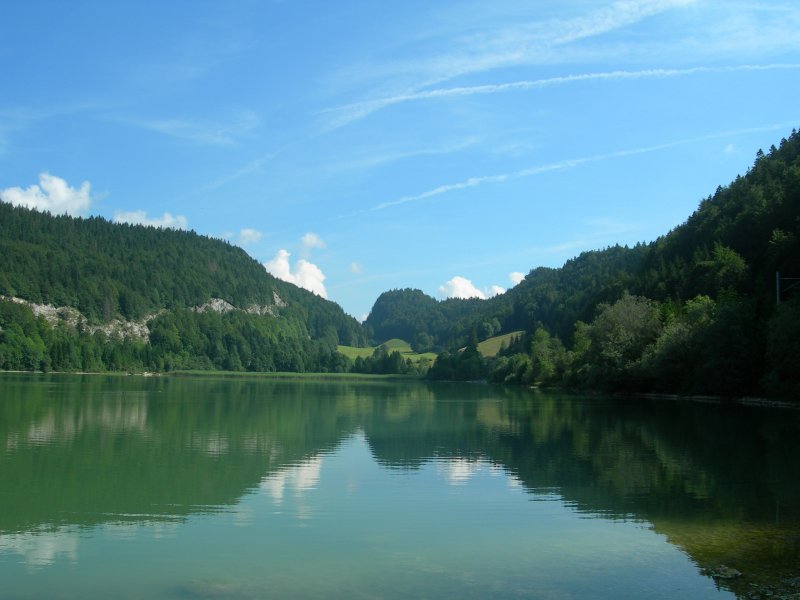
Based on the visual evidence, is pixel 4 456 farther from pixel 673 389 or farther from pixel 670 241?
pixel 670 241

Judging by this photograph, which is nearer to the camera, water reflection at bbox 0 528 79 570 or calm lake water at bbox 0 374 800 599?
calm lake water at bbox 0 374 800 599

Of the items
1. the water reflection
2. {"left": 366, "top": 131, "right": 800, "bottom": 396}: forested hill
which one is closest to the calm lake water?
the water reflection

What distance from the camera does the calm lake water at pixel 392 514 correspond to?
551 inches

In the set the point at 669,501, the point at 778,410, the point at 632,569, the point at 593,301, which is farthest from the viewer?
the point at 593,301

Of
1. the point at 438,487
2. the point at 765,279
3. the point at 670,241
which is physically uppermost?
the point at 670,241

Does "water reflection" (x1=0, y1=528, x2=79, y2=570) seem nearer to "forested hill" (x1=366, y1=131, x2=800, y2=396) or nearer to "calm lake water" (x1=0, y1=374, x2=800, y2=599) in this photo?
"calm lake water" (x1=0, y1=374, x2=800, y2=599)

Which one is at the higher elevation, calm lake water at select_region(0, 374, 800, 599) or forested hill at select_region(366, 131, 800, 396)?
forested hill at select_region(366, 131, 800, 396)

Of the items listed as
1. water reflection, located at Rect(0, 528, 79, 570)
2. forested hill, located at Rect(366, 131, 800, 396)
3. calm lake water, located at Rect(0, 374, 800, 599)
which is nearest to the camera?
calm lake water, located at Rect(0, 374, 800, 599)

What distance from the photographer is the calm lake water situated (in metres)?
14.0

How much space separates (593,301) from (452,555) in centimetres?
15488

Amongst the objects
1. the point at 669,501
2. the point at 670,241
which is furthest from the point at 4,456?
the point at 670,241

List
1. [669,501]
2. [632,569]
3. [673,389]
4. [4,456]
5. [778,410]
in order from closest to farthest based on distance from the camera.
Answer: [632,569], [669,501], [4,456], [778,410], [673,389]

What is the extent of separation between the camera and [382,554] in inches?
631

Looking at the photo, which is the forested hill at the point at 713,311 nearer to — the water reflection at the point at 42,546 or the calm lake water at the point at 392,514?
the calm lake water at the point at 392,514
